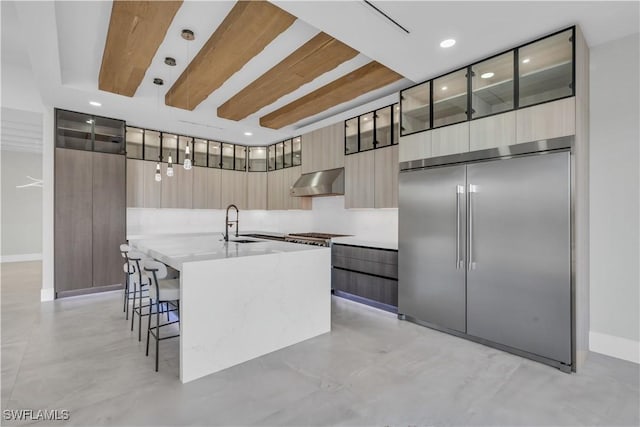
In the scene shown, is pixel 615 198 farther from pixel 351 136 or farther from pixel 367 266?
pixel 351 136

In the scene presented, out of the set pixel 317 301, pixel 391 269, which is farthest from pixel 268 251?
pixel 391 269

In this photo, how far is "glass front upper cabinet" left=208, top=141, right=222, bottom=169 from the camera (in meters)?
6.44

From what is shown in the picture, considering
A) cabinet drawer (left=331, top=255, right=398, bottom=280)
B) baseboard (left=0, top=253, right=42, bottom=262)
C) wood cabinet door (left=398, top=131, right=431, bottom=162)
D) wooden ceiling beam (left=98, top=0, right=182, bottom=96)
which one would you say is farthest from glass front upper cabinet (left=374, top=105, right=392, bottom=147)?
baseboard (left=0, top=253, right=42, bottom=262)

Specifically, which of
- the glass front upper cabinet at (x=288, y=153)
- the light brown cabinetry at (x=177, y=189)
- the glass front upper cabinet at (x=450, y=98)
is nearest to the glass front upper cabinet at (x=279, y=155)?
the glass front upper cabinet at (x=288, y=153)

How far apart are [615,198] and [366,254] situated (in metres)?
2.66

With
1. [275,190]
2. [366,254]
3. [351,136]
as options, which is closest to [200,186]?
[275,190]

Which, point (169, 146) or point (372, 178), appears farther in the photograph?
point (169, 146)

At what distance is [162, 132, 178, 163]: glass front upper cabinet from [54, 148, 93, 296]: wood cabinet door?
3.98 ft

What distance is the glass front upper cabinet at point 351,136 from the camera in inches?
190

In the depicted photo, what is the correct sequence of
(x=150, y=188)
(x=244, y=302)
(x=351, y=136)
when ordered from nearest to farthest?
(x=244, y=302), (x=351, y=136), (x=150, y=188)

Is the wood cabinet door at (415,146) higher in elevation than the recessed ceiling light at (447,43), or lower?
lower

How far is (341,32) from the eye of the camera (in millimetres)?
2566

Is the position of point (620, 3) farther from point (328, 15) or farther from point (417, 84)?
point (328, 15)

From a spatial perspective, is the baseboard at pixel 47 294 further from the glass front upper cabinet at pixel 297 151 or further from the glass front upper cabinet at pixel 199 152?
the glass front upper cabinet at pixel 297 151
